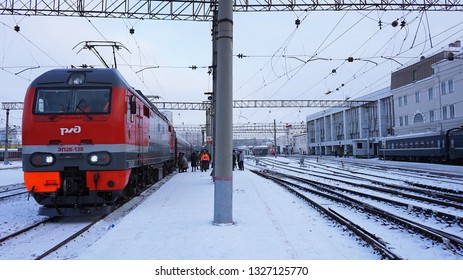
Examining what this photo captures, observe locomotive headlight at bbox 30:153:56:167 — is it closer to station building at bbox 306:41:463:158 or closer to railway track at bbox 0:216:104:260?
railway track at bbox 0:216:104:260

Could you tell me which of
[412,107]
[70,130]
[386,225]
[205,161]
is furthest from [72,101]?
[412,107]

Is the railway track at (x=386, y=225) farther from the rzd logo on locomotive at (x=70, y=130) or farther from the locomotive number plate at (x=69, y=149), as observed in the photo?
the rzd logo on locomotive at (x=70, y=130)

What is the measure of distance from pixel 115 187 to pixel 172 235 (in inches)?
106

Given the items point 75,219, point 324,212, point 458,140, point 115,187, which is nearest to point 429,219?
point 324,212

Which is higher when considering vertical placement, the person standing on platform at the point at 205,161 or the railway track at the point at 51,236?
the person standing on platform at the point at 205,161

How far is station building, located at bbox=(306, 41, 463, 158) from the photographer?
140 feet

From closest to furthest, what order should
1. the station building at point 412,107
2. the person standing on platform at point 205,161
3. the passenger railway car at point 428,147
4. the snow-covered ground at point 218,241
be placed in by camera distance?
the snow-covered ground at point 218,241
the person standing on platform at point 205,161
the passenger railway car at point 428,147
the station building at point 412,107

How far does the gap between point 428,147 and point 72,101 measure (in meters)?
37.2

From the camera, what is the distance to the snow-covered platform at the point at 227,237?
18.8 ft

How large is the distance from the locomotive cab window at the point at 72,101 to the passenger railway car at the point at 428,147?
104 feet

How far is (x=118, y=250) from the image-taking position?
19.5 feet

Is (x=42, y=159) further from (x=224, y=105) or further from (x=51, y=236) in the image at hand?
(x=224, y=105)

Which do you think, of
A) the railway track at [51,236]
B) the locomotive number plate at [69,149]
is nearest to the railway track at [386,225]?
the railway track at [51,236]

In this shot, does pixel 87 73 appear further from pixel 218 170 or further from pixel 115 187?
pixel 218 170
